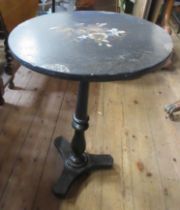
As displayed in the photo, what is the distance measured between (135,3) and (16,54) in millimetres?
1806

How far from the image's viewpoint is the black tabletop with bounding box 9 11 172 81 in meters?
0.88

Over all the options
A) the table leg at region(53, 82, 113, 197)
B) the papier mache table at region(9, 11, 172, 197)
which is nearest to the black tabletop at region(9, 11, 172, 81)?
the papier mache table at region(9, 11, 172, 197)

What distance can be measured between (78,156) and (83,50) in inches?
26.7

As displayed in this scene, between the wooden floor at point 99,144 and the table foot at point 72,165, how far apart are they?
4cm

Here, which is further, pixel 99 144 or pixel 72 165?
pixel 99 144

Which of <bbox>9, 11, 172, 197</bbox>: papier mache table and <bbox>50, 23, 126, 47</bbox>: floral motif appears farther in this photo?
<bbox>50, 23, 126, 47</bbox>: floral motif

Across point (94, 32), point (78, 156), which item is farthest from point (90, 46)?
point (78, 156)

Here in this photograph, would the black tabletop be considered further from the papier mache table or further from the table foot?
the table foot

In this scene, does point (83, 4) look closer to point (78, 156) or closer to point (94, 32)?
point (94, 32)

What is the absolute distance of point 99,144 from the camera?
1710mm

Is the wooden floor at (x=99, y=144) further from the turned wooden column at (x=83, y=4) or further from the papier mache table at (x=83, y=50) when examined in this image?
the turned wooden column at (x=83, y=4)

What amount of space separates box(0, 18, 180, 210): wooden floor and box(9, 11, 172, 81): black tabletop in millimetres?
767

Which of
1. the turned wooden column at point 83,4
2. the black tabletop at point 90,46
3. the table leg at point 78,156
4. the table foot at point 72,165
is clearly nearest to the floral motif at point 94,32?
the black tabletop at point 90,46

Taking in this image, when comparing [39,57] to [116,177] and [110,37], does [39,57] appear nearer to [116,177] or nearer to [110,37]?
[110,37]
